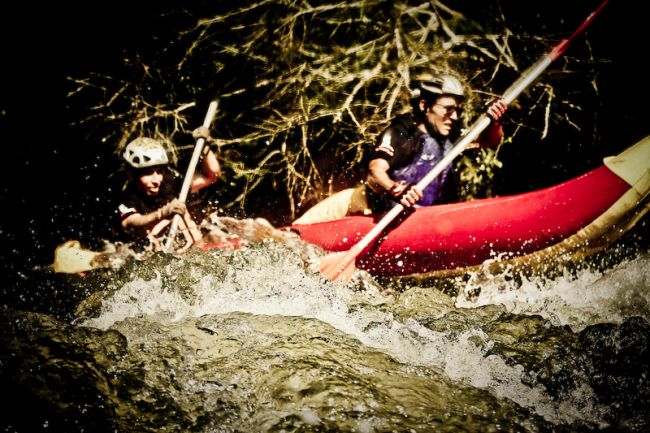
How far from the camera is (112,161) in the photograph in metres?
4.61

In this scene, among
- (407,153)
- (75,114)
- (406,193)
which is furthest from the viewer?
(75,114)

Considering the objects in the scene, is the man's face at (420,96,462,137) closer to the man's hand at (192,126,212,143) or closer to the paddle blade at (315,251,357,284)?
the paddle blade at (315,251,357,284)

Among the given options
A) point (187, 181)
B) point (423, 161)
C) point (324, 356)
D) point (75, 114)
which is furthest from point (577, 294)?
point (75, 114)

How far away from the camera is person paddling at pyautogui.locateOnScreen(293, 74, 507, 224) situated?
2.90 meters

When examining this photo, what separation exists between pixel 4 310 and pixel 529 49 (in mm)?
4518

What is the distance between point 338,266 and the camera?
282 cm

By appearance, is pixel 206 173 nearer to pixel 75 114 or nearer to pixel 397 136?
pixel 75 114

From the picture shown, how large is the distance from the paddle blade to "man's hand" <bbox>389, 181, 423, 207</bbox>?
1.79 feet

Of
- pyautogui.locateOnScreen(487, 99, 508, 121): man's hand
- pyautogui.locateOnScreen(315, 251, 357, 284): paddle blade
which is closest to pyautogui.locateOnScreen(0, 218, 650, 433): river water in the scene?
pyautogui.locateOnScreen(315, 251, 357, 284): paddle blade

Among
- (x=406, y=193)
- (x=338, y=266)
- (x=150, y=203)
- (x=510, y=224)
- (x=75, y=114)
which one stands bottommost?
(x=338, y=266)

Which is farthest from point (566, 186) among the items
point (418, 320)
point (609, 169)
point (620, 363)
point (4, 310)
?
point (4, 310)

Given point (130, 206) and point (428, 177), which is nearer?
point (428, 177)

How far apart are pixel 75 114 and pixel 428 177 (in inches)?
159

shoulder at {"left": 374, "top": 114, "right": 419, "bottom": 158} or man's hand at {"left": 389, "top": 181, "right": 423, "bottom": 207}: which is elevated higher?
shoulder at {"left": 374, "top": 114, "right": 419, "bottom": 158}
